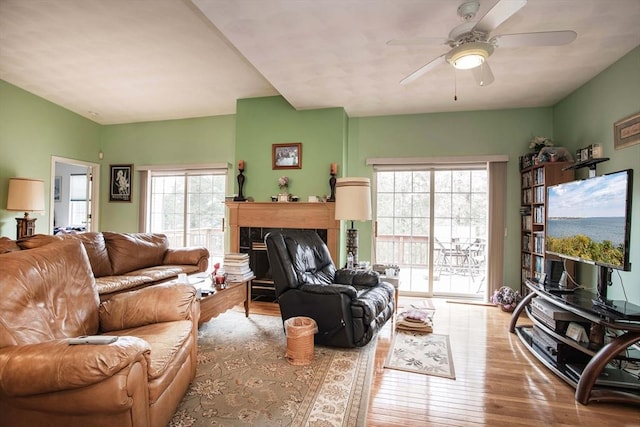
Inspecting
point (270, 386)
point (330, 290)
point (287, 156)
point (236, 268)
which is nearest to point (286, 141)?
point (287, 156)

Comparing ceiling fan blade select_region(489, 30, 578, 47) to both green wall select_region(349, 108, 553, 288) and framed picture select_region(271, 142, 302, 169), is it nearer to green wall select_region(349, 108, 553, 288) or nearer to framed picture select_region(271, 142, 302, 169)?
green wall select_region(349, 108, 553, 288)

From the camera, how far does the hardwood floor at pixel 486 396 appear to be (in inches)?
72.8

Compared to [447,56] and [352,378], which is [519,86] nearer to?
[447,56]

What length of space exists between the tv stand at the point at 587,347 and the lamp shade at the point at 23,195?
6.04 m

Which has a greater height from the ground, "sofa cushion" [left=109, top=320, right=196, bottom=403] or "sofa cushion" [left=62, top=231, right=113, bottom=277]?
"sofa cushion" [left=62, top=231, right=113, bottom=277]

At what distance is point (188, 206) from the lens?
17.9 ft

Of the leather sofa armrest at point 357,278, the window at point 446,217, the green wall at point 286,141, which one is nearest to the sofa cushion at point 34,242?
the green wall at point 286,141

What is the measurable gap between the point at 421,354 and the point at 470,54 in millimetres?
2375

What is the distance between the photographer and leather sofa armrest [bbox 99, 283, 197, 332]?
1.91 meters

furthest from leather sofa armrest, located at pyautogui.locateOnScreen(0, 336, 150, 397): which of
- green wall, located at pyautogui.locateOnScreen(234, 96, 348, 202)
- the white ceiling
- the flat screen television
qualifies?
green wall, located at pyautogui.locateOnScreen(234, 96, 348, 202)

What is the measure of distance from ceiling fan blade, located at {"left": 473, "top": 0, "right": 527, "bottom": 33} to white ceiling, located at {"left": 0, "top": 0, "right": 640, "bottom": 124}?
0.40 meters

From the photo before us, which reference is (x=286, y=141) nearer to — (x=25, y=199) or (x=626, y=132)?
(x=25, y=199)

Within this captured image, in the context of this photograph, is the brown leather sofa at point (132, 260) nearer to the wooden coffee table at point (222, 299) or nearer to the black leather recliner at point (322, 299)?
the wooden coffee table at point (222, 299)

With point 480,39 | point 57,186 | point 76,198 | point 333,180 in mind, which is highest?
point 480,39
